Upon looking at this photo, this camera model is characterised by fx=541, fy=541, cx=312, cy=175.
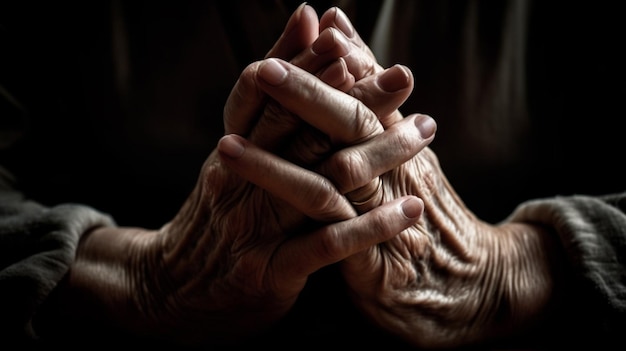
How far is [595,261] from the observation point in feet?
2.35

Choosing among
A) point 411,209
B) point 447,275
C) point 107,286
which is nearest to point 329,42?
point 411,209

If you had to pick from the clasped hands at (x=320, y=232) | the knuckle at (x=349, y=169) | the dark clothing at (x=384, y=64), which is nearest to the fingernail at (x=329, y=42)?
the clasped hands at (x=320, y=232)

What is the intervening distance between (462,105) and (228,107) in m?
0.47

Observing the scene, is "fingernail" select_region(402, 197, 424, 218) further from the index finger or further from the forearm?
the forearm

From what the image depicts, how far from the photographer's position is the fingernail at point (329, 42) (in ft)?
1.97

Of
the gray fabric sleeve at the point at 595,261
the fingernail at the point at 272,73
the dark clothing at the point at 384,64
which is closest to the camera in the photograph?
the fingernail at the point at 272,73

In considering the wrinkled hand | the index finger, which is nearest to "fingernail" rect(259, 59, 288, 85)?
the index finger

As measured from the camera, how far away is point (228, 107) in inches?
25.9

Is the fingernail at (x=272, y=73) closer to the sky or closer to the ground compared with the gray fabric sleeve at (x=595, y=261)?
closer to the sky

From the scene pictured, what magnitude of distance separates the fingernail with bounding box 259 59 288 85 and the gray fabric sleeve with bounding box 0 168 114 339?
416 mm

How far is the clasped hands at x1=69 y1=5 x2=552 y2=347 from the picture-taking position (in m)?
0.61

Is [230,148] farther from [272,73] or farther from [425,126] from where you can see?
[425,126]

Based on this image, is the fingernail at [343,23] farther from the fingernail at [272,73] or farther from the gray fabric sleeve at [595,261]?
the gray fabric sleeve at [595,261]

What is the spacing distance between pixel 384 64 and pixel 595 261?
18.6 inches
